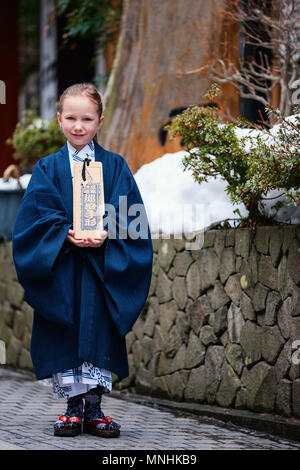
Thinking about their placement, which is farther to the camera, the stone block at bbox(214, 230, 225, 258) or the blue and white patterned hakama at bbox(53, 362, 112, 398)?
the stone block at bbox(214, 230, 225, 258)

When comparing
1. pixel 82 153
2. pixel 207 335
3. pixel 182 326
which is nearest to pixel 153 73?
pixel 182 326

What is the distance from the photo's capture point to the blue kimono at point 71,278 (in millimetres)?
4711

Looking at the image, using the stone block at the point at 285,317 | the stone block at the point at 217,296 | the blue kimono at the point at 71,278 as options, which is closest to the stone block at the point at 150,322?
the stone block at the point at 217,296

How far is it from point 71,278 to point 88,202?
429mm

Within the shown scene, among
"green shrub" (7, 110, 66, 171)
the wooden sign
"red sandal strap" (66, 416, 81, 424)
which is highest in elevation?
"green shrub" (7, 110, 66, 171)

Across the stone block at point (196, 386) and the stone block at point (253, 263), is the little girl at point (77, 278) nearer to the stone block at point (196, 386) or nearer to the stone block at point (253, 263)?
the stone block at point (253, 263)

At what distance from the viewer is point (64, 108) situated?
16.1 ft

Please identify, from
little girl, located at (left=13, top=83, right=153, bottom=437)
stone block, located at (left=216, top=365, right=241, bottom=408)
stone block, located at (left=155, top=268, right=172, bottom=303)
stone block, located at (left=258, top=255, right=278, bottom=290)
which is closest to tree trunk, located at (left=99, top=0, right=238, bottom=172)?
stone block, located at (left=155, top=268, right=172, bottom=303)

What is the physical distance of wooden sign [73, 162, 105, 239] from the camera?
4.70 metres

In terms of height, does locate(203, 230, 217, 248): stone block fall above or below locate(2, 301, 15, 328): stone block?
above

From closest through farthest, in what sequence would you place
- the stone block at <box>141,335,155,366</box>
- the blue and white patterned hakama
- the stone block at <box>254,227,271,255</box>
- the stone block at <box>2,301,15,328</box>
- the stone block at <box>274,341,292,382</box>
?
the blue and white patterned hakama
the stone block at <box>274,341,292,382</box>
the stone block at <box>254,227,271,255</box>
the stone block at <box>141,335,155,366</box>
the stone block at <box>2,301,15,328</box>

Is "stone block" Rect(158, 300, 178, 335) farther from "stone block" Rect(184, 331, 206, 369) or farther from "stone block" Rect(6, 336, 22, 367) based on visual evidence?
"stone block" Rect(6, 336, 22, 367)

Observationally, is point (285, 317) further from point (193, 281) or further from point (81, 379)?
point (81, 379)

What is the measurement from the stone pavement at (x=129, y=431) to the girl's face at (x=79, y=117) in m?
1.65
